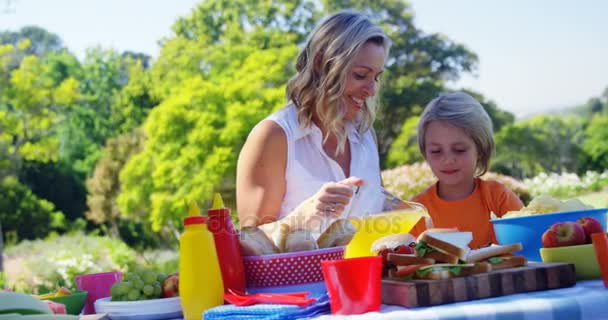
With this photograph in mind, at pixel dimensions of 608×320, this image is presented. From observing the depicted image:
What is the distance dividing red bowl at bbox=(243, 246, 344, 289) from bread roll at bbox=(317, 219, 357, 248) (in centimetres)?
4

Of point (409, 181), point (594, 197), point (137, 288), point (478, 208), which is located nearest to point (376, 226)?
point (137, 288)

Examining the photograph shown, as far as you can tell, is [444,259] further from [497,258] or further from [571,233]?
[571,233]

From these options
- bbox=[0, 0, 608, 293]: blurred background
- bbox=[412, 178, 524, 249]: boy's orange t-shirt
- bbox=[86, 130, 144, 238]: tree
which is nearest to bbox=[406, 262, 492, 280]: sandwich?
bbox=[412, 178, 524, 249]: boy's orange t-shirt

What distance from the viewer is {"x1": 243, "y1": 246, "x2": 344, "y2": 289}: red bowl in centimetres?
176

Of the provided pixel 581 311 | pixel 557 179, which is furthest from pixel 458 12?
pixel 581 311

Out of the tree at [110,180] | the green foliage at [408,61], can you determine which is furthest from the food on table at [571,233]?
the tree at [110,180]

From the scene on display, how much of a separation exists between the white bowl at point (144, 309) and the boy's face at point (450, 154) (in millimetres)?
1643

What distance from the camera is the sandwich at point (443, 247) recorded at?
163cm

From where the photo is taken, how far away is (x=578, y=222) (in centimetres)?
191

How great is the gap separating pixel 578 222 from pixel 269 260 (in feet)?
2.70

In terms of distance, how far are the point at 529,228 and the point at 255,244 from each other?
844 millimetres

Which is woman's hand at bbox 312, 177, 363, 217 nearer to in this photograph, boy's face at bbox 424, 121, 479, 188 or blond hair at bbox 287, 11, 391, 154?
blond hair at bbox 287, 11, 391, 154

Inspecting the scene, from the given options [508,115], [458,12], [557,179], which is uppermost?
[458,12]

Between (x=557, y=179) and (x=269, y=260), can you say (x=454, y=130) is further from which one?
(x=557, y=179)
